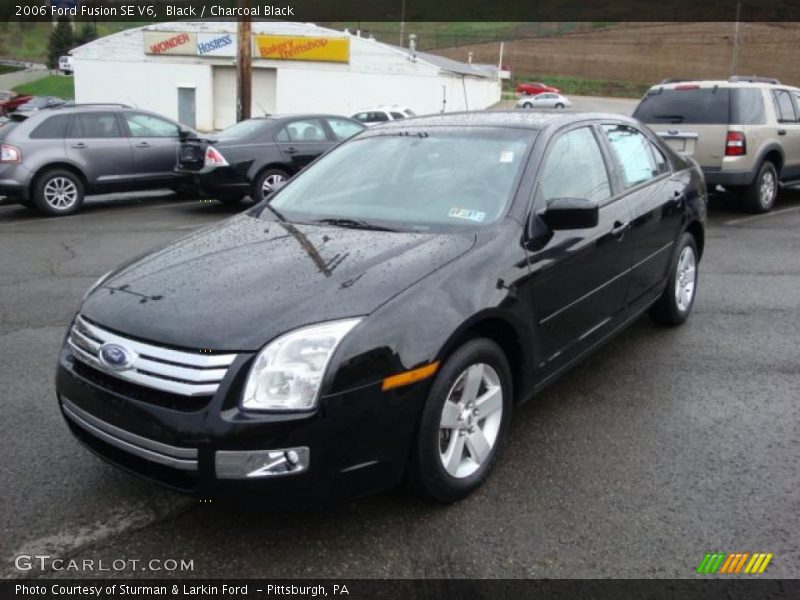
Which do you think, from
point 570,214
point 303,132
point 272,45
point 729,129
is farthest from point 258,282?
point 272,45

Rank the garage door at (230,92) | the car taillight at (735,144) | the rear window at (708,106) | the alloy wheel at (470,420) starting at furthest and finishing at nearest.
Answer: the garage door at (230,92)
the rear window at (708,106)
the car taillight at (735,144)
the alloy wheel at (470,420)

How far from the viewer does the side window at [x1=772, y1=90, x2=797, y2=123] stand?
35.0 ft

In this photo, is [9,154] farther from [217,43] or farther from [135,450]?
[217,43]

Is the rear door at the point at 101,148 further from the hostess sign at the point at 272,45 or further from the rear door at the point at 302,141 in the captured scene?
the hostess sign at the point at 272,45

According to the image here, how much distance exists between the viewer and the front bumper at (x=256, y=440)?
2.57 m

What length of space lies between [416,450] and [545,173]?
1.70 m

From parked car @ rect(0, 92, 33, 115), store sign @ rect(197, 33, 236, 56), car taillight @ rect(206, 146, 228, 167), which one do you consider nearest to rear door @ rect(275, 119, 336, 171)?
car taillight @ rect(206, 146, 228, 167)

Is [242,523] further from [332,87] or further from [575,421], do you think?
[332,87]

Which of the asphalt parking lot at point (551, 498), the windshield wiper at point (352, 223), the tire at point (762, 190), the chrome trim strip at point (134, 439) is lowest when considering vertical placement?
the asphalt parking lot at point (551, 498)

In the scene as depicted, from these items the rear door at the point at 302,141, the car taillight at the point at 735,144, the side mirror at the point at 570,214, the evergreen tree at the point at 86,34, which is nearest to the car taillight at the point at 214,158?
the rear door at the point at 302,141

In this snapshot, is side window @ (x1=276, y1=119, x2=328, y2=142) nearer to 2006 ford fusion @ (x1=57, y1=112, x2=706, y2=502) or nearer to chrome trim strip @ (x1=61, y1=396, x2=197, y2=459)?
2006 ford fusion @ (x1=57, y1=112, x2=706, y2=502)

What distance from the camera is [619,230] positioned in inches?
167

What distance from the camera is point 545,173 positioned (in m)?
3.82

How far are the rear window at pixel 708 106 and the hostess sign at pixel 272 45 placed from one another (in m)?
28.4
